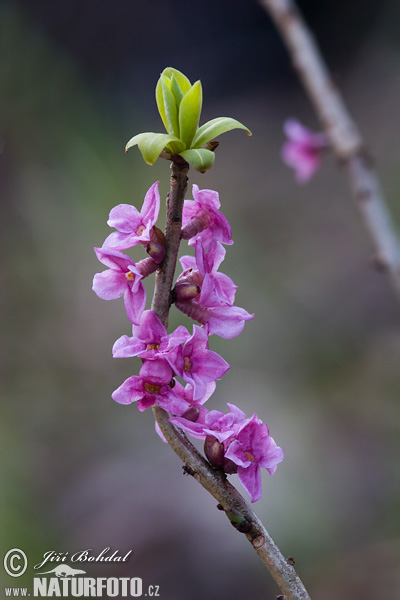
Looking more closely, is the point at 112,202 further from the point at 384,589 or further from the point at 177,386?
the point at 177,386

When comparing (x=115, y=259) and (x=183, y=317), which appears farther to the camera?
(x=183, y=317)

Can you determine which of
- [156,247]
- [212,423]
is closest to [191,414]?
[212,423]

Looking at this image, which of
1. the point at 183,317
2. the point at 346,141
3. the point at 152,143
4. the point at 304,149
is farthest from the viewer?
the point at 183,317

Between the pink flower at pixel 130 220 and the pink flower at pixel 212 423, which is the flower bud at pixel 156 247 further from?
the pink flower at pixel 212 423

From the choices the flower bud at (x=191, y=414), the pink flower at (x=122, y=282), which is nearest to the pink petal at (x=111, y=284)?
the pink flower at (x=122, y=282)

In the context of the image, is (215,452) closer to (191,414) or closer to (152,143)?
(191,414)
